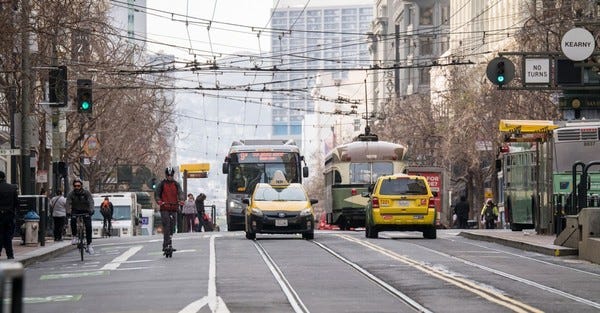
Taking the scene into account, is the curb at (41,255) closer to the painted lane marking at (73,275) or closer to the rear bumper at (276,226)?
the painted lane marking at (73,275)

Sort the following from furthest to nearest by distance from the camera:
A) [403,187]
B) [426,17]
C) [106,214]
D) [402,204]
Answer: [426,17], [106,214], [403,187], [402,204]

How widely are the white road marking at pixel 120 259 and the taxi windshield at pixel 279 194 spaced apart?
4.19 metres

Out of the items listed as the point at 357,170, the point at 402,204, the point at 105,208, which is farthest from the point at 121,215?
the point at 402,204

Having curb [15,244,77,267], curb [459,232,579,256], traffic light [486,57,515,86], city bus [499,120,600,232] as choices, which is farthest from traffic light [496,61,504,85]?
curb [15,244,77,267]

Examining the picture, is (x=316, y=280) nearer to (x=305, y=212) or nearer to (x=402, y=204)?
(x=305, y=212)

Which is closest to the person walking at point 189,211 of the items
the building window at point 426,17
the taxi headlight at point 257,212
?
the taxi headlight at point 257,212

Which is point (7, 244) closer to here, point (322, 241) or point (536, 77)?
point (322, 241)

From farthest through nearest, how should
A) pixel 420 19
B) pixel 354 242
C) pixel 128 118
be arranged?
pixel 420 19
pixel 128 118
pixel 354 242

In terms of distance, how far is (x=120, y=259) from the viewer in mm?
30609

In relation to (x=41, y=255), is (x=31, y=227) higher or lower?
higher

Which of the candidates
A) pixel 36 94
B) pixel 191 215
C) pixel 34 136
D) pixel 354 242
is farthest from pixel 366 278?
pixel 191 215

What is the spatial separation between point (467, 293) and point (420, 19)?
436 ft

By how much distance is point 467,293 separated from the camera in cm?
1877

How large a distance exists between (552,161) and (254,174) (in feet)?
63.8
